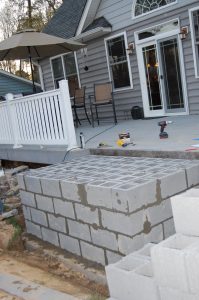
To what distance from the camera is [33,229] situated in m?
4.24

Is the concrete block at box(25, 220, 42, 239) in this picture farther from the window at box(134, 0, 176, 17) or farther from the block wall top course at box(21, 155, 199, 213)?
the window at box(134, 0, 176, 17)

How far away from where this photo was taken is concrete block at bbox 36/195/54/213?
12.5 feet

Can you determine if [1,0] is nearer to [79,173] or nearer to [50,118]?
[50,118]

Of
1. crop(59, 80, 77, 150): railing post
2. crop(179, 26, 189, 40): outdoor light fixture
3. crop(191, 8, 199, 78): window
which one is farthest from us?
crop(179, 26, 189, 40): outdoor light fixture

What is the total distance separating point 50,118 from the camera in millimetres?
5809

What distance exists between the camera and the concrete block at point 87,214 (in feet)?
10.6

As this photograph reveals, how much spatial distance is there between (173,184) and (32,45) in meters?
4.94

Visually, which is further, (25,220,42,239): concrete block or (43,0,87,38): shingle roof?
(43,0,87,38): shingle roof

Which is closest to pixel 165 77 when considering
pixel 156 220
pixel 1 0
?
pixel 156 220

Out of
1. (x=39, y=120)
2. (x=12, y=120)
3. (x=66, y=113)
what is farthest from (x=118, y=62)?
(x=66, y=113)

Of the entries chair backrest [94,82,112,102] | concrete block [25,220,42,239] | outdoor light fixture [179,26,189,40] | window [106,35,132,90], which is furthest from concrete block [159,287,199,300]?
window [106,35,132,90]

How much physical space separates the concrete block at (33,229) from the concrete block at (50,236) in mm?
97

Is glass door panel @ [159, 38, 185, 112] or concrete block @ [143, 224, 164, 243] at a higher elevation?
glass door panel @ [159, 38, 185, 112]

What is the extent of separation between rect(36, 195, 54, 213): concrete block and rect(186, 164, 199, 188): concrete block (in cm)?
136
